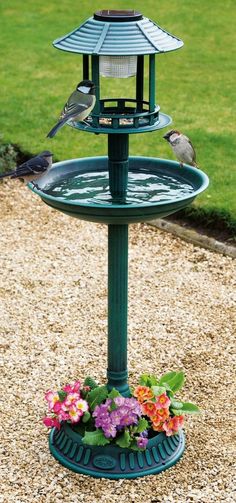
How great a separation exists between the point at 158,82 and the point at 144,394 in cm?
846

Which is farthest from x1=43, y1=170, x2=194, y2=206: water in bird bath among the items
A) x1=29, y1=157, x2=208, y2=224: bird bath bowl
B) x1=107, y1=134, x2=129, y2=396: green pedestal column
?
x1=107, y1=134, x2=129, y2=396: green pedestal column

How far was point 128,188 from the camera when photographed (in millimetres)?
5184

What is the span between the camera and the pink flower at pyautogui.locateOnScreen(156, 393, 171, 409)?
4.98 m

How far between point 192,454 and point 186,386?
2.57 ft

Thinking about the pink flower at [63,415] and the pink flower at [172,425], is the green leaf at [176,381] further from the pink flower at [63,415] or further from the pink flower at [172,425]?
the pink flower at [63,415]

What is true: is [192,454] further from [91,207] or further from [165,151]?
[165,151]

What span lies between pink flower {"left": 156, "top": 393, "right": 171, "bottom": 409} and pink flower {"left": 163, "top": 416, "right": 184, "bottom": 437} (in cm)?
11

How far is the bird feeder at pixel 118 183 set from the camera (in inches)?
173

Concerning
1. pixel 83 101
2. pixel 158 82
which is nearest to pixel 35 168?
pixel 83 101

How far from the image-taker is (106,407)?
4.93 metres

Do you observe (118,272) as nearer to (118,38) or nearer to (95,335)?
(118,38)

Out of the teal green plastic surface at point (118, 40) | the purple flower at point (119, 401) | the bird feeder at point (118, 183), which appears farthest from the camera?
the purple flower at point (119, 401)

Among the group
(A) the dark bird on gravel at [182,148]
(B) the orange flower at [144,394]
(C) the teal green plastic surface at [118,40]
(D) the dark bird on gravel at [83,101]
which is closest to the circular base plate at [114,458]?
(B) the orange flower at [144,394]

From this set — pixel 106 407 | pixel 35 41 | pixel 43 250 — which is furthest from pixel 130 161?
pixel 35 41
